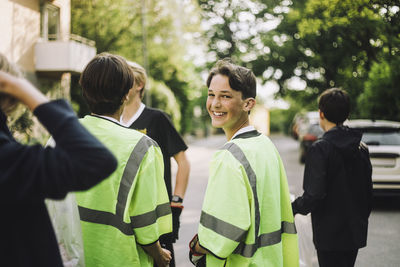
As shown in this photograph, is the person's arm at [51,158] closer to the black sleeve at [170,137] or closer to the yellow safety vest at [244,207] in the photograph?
the yellow safety vest at [244,207]

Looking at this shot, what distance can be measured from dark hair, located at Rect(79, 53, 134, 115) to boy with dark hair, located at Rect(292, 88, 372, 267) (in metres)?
1.46

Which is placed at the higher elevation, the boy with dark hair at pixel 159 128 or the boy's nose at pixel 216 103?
the boy's nose at pixel 216 103

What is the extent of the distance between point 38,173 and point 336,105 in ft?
7.64

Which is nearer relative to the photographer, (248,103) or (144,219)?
(144,219)

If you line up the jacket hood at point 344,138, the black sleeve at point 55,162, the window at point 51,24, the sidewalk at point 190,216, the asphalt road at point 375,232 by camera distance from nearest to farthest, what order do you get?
the black sleeve at point 55,162 → the jacket hood at point 344,138 → the asphalt road at point 375,232 → the sidewalk at point 190,216 → the window at point 51,24

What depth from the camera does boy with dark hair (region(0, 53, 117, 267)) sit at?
119 centimetres

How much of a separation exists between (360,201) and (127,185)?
5.89 feet

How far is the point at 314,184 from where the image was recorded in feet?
8.75

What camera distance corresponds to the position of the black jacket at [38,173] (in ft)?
3.90

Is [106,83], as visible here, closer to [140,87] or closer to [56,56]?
[140,87]

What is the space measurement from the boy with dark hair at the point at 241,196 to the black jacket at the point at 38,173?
2.24 feet

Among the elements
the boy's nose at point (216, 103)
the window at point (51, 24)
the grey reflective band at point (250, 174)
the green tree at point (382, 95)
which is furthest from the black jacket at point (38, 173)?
the window at point (51, 24)

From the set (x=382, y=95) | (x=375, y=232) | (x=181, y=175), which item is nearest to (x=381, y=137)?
(x=375, y=232)

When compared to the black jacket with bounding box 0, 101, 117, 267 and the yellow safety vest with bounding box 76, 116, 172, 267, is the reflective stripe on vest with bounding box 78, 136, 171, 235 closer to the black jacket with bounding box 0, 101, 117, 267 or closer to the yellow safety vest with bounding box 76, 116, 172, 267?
the yellow safety vest with bounding box 76, 116, 172, 267
